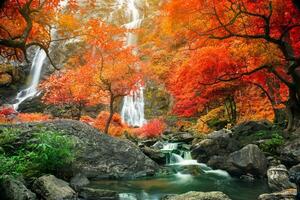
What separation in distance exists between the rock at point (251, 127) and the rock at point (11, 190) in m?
11.1

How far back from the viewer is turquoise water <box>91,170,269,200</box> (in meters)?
10.6

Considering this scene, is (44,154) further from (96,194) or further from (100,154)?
(100,154)

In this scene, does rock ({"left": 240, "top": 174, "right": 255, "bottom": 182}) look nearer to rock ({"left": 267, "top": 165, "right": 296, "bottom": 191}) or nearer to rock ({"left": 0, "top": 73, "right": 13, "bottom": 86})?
rock ({"left": 267, "top": 165, "right": 296, "bottom": 191})

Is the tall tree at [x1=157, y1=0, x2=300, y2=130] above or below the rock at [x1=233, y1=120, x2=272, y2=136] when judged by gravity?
above

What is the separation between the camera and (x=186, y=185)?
12.4 m

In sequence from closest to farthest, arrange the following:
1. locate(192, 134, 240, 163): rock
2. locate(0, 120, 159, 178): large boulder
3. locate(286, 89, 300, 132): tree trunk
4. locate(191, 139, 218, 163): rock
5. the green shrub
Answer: the green shrub < locate(0, 120, 159, 178): large boulder < locate(286, 89, 300, 132): tree trunk < locate(192, 134, 240, 163): rock < locate(191, 139, 218, 163): rock

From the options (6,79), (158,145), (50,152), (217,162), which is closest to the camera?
(50,152)

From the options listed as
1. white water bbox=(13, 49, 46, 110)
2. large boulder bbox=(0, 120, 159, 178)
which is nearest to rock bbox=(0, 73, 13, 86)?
white water bbox=(13, 49, 46, 110)

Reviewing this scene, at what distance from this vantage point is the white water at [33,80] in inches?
1227

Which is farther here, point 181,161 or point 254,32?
point 181,161

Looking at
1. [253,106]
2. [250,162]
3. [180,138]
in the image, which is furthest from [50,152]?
[253,106]

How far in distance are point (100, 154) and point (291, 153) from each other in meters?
7.60

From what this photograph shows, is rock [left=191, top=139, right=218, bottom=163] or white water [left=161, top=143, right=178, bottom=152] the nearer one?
rock [left=191, top=139, right=218, bottom=163]

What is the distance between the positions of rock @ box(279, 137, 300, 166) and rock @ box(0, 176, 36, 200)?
30.7 ft
